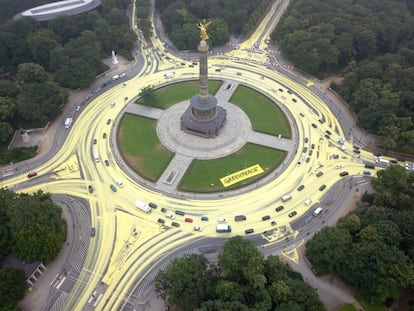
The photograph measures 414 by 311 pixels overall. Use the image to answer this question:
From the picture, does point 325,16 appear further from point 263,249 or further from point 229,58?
point 263,249

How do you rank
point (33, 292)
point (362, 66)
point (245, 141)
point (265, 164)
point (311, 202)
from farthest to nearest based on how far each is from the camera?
point (362, 66) < point (245, 141) < point (265, 164) < point (311, 202) < point (33, 292)

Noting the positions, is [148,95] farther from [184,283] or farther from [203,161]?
[184,283]

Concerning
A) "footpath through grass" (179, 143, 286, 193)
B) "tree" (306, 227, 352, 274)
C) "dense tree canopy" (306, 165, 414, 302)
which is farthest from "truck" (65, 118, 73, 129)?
"tree" (306, 227, 352, 274)

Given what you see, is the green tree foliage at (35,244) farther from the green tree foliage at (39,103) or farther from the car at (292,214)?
the car at (292,214)

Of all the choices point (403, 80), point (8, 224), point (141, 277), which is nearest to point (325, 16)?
point (403, 80)

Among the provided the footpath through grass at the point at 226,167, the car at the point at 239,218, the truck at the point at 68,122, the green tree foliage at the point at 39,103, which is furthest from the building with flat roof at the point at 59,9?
the car at the point at 239,218
